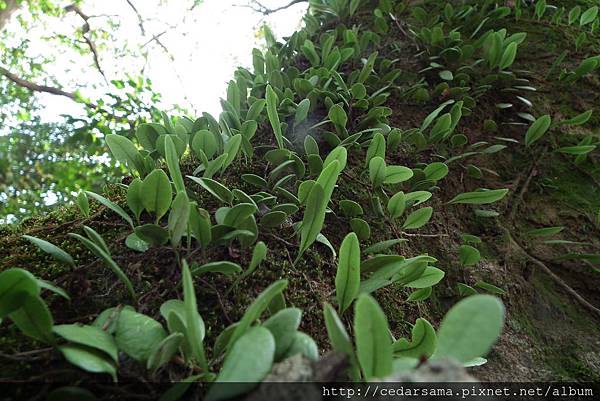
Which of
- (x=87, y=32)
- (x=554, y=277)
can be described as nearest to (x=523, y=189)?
(x=554, y=277)

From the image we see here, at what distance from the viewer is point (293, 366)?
1.68ft

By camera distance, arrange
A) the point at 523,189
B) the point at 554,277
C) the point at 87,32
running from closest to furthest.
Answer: the point at 554,277, the point at 523,189, the point at 87,32

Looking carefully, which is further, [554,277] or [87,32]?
[87,32]

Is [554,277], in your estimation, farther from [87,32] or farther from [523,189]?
[87,32]

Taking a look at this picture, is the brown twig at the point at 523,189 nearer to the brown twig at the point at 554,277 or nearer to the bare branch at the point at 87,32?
the brown twig at the point at 554,277

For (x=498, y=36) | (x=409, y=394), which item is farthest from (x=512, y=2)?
(x=409, y=394)

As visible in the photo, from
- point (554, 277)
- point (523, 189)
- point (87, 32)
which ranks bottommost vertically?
point (554, 277)

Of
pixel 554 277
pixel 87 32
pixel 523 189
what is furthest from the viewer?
pixel 87 32

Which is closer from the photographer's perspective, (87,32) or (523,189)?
(523,189)

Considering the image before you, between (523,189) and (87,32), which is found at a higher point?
(87,32)

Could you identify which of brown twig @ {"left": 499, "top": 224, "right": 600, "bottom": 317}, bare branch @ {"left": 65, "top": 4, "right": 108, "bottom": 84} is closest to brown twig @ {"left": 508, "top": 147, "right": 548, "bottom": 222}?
brown twig @ {"left": 499, "top": 224, "right": 600, "bottom": 317}

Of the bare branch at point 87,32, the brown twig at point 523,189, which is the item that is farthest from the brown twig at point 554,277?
the bare branch at point 87,32

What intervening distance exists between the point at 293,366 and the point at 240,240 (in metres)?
0.44

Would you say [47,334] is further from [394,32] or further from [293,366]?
[394,32]
